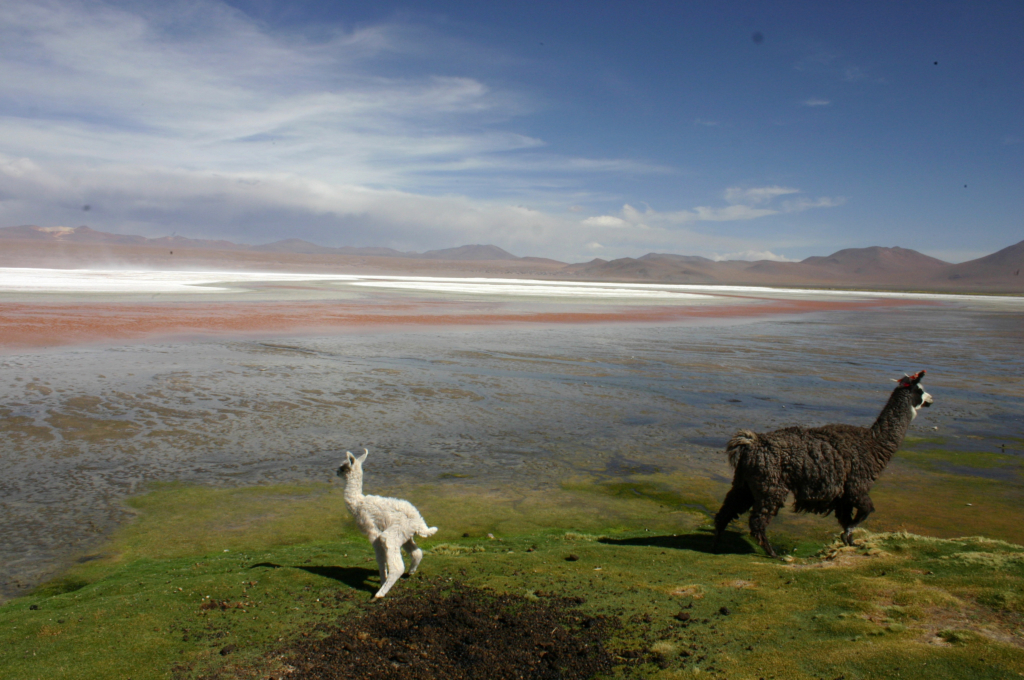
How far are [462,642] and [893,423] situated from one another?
5457 mm

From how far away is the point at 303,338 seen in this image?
22.1 m

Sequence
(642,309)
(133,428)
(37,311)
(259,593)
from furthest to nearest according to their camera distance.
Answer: (642,309)
(37,311)
(133,428)
(259,593)

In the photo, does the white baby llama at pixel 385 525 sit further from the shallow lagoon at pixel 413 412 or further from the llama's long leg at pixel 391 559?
the shallow lagoon at pixel 413 412

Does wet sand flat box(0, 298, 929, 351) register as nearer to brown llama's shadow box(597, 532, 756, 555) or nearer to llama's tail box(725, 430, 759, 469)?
brown llama's shadow box(597, 532, 756, 555)

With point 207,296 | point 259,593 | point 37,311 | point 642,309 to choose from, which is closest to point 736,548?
point 259,593

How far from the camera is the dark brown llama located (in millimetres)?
6297

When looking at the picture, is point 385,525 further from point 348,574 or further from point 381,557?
point 348,574

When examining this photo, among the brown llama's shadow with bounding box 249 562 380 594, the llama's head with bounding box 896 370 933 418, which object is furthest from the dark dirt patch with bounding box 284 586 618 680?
the llama's head with bounding box 896 370 933 418

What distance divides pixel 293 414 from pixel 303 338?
10684 mm

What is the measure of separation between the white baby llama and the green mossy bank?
216 mm

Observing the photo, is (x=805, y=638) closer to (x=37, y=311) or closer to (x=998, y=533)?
(x=998, y=533)

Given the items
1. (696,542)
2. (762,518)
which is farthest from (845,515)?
(696,542)

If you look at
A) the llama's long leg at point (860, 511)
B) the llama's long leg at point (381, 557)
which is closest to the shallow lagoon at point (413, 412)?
the llama's long leg at point (860, 511)

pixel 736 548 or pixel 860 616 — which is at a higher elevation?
pixel 860 616
